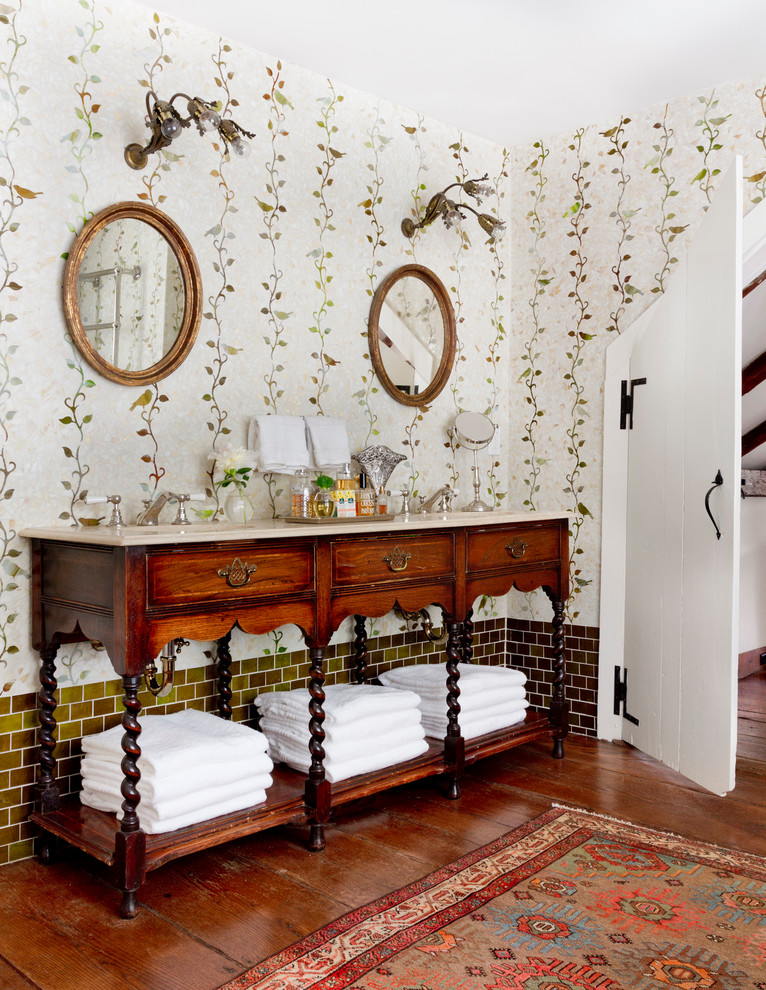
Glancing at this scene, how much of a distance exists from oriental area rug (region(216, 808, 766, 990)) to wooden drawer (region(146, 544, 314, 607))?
2.84 feet

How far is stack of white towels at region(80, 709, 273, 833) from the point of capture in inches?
87.0

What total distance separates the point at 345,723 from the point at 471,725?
2.16 ft

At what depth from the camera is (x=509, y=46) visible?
3.04 m

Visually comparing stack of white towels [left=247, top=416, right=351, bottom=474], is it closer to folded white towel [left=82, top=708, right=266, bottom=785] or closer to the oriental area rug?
folded white towel [left=82, top=708, right=266, bottom=785]

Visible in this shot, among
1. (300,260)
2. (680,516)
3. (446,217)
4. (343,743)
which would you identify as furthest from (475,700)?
(446,217)

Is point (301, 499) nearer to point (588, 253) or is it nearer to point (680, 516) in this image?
point (680, 516)

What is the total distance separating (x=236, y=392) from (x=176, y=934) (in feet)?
5.50

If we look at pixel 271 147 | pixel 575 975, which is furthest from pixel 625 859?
pixel 271 147

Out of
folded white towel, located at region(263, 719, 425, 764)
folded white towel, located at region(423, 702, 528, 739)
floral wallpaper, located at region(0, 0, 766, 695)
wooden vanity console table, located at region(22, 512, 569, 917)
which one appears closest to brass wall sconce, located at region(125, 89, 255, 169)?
floral wallpaper, located at region(0, 0, 766, 695)

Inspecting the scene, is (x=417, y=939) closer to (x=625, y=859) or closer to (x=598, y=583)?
(x=625, y=859)

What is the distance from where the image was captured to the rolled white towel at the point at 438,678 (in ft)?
10.5

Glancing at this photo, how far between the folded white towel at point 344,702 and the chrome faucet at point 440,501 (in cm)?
86

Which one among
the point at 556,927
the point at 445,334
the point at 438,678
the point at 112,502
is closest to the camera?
the point at 556,927

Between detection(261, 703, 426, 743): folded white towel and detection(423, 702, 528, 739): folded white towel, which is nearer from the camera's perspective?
detection(261, 703, 426, 743): folded white towel
